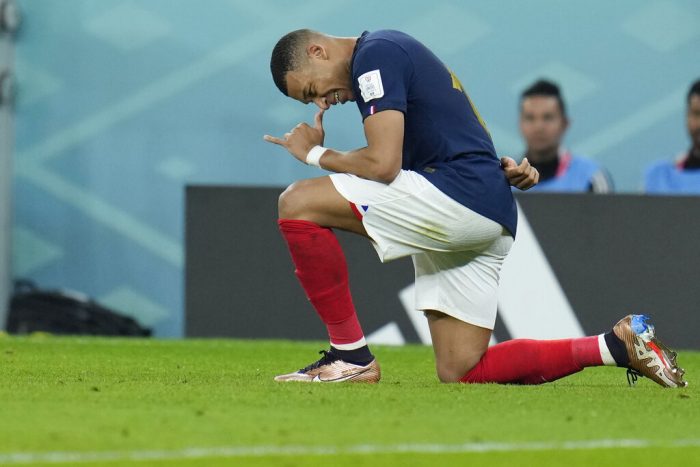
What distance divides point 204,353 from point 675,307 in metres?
2.56

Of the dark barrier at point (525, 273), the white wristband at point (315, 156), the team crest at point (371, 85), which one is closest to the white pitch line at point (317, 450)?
the team crest at point (371, 85)

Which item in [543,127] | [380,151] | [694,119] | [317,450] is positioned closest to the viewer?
[317,450]

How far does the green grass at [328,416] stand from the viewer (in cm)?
280

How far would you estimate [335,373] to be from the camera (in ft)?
14.1

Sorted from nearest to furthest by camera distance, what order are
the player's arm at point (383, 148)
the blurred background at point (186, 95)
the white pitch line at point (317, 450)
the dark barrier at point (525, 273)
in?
the white pitch line at point (317, 450) < the player's arm at point (383, 148) < the dark barrier at point (525, 273) < the blurred background at point (186, 95)

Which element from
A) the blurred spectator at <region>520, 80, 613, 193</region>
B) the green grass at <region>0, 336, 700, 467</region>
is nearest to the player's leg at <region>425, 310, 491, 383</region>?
the green grass at <region>0, 336, 700, 467</region>

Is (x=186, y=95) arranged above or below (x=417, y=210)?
above

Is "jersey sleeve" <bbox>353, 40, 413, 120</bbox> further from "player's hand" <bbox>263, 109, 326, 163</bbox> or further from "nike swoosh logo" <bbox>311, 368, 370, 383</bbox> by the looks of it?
"nike swoosh logo" <bbox>311, 368, 370, 383</bbox>

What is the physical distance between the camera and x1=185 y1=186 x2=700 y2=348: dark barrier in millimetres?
7164

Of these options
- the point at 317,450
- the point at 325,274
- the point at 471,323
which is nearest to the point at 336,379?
the point at 325,274

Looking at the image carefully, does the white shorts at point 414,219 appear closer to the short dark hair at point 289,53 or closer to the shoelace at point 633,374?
the short dark hair at point 289,53

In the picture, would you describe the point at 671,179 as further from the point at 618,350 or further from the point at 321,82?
the point at 321,82

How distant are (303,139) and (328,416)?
134cm

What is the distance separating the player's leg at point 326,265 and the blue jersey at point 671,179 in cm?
554
